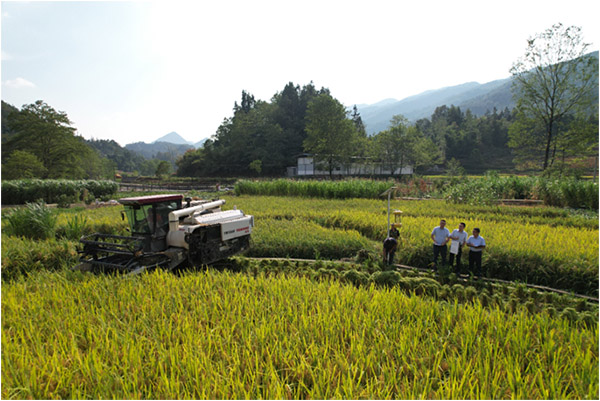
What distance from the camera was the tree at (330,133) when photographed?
1681 inches

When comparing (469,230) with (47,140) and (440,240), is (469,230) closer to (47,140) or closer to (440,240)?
(440,240)

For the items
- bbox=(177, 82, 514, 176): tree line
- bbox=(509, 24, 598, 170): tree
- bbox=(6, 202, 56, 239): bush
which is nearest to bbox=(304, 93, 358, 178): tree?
bbox=(177, 82, 514, 176): tree line

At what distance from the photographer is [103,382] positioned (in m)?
2.81

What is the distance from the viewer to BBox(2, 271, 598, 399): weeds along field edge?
2.68 meters

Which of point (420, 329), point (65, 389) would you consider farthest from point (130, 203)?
point (420, 329)

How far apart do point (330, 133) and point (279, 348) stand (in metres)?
41.7

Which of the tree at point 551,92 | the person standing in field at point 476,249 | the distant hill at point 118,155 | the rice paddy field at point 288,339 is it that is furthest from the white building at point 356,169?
the distant hill at point 118,155

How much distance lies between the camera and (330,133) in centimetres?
4306

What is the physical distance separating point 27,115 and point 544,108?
2262 inches

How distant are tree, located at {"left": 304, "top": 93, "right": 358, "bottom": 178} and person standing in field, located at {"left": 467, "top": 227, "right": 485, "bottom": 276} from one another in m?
36.0

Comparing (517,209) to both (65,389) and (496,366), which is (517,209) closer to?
(496,366)

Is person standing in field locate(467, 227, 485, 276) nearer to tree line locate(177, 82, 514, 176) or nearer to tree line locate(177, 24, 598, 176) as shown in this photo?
tree line locate(177, 24, 598, 176)

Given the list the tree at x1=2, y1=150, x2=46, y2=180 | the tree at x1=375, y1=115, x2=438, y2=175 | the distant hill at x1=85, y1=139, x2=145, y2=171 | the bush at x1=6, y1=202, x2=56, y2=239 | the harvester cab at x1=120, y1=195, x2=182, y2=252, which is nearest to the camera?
the harvester cab at x1=120, y1=195, x2=182, y2=252

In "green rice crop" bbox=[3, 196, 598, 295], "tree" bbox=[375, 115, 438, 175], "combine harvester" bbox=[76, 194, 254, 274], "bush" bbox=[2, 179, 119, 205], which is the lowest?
"green rice crop" bbox=[3, 196, 598, 295]
